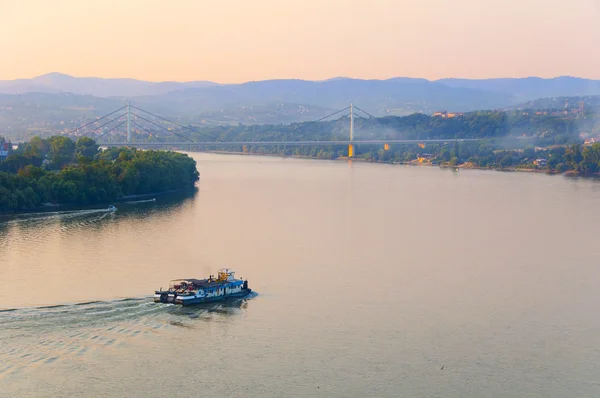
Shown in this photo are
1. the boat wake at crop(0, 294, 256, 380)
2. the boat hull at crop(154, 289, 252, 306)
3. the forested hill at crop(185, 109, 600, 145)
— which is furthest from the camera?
the forested hill at crop(185, 109, 600, 145)

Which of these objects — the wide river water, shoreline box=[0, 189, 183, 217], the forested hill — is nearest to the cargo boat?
the wide river water

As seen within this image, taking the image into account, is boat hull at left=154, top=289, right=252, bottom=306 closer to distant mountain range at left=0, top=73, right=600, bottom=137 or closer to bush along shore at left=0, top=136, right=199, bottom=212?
bush along shore at left=0, top=136, right=199, bottom=212

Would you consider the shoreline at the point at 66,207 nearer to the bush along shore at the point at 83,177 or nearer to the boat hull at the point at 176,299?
the bush along shore at the point at 83,177

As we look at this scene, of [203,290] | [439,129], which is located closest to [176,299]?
[203,290]

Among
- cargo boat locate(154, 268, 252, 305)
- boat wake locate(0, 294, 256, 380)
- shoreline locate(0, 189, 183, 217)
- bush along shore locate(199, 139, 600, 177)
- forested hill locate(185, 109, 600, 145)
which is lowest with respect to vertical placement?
boat wake locate(0, 294, 256, 380)

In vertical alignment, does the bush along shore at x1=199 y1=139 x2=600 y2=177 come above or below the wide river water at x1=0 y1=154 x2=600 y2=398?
above

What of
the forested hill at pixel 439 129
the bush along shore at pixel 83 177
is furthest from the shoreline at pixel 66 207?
the forested hill at pixel 439 129
